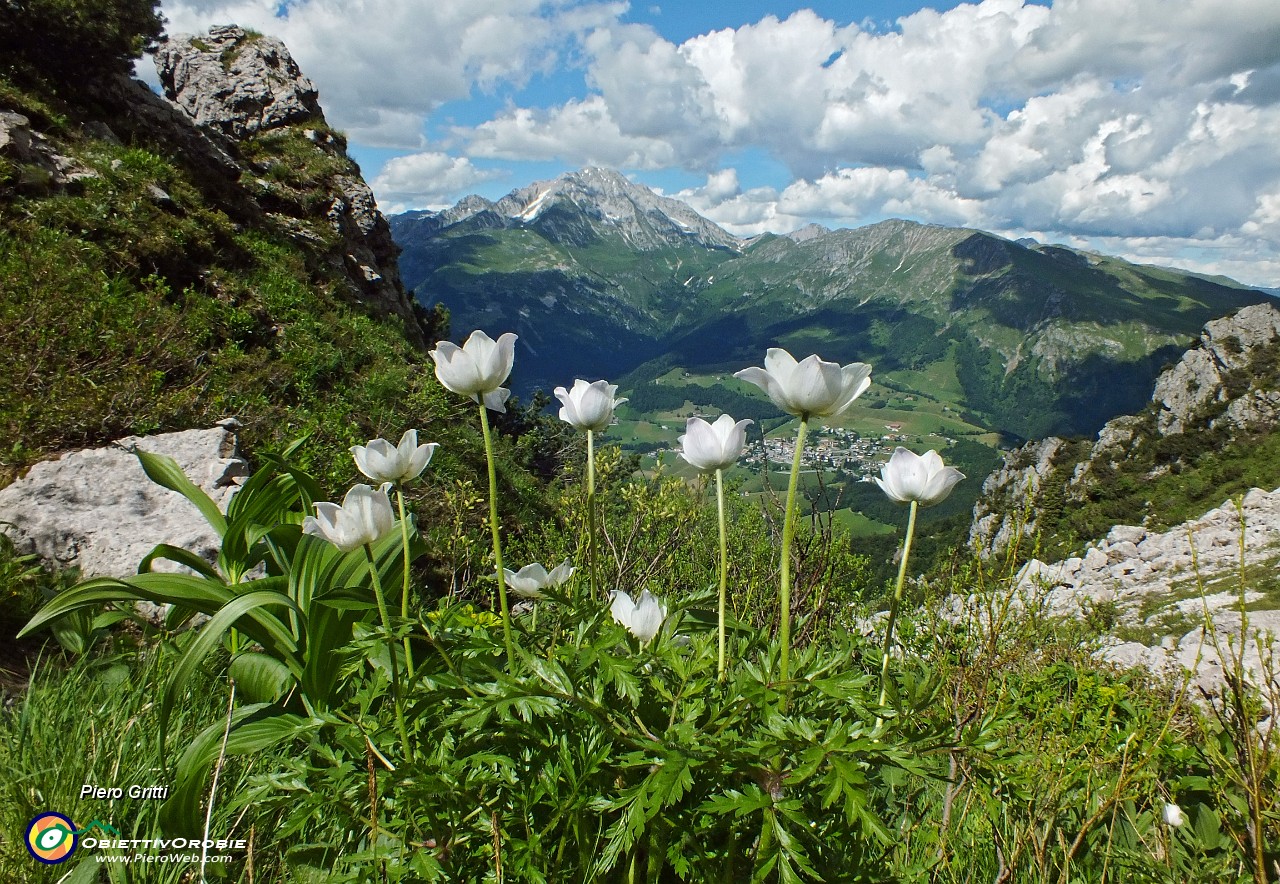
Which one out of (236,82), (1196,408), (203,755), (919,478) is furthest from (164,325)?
(1196,408)

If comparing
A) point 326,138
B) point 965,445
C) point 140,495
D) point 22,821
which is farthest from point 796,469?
point 965,445

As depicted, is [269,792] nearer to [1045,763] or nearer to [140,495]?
[1045,763]

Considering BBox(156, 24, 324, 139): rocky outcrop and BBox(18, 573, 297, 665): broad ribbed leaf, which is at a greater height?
BBox(156, 24, 324, 139): rocky outcrop

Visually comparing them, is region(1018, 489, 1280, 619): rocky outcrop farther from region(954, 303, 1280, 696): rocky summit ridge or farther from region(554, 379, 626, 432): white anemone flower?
region(554, 379, 626, 432): white anemone flower

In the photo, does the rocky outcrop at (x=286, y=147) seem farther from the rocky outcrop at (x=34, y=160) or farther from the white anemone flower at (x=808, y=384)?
the white anemone flower at (x=808, y=384)

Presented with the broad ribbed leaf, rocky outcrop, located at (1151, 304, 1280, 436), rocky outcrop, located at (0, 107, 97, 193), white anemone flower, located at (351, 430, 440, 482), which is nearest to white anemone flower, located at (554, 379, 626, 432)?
white anemone flower, located at (351, 430, 440, 482)

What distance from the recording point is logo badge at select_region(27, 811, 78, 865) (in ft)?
6.45

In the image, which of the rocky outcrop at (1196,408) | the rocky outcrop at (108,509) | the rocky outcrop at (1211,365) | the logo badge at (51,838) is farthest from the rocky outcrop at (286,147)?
the rocky outcrop at (1211,365)

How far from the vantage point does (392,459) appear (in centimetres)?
228

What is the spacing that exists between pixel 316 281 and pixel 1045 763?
1442cm

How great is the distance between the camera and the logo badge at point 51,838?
6.45ft

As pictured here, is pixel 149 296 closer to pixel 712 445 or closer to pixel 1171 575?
pixel 712 445

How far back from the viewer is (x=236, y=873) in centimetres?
226

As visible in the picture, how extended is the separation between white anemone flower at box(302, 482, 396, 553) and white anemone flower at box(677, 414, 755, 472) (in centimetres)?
104
